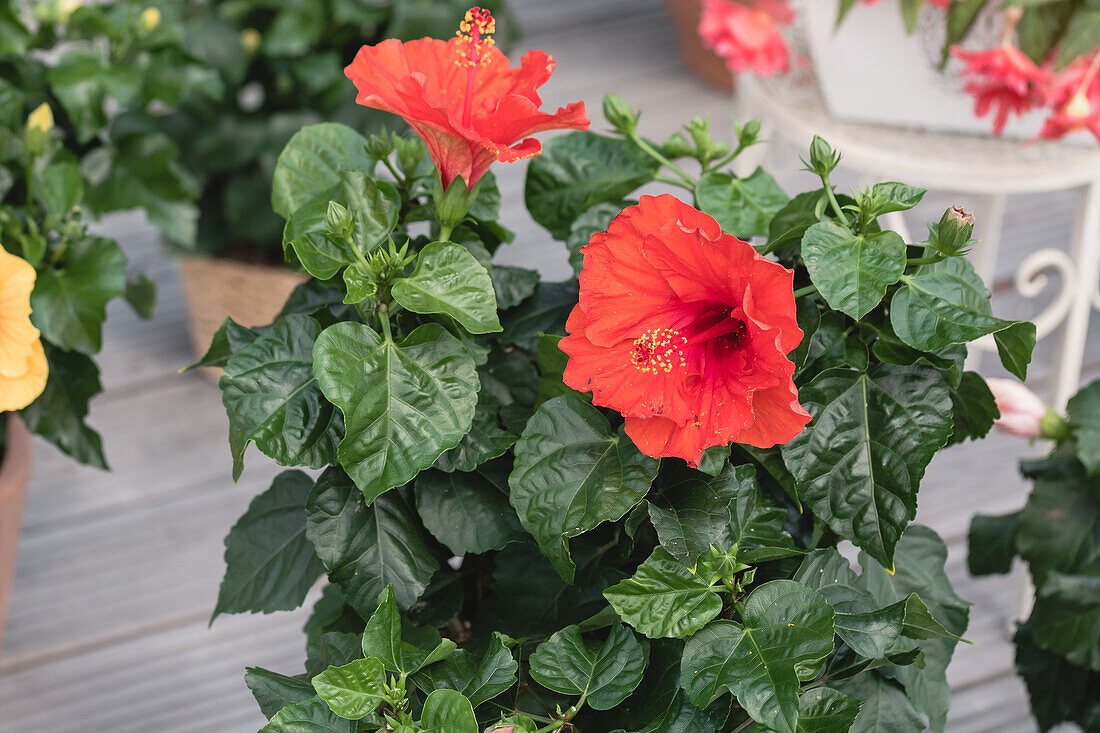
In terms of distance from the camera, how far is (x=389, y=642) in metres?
0.58

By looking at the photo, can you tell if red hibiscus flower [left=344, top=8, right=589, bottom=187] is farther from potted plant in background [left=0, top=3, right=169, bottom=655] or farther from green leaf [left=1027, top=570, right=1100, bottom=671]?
green leaf [left=1027, top=570, right=1100, bottom=671]

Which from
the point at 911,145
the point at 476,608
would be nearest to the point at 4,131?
the point at 476,608

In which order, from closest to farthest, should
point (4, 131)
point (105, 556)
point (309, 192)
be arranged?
Answer: point (309, 192), point (4, 131), point (105, 556)

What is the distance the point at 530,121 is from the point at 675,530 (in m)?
0.24

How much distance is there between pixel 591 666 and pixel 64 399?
24.7 inches

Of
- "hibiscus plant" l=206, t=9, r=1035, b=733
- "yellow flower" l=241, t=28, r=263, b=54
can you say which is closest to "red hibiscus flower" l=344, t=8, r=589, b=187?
"hibiscus plant" l=206, t=9, r=1035, b=733

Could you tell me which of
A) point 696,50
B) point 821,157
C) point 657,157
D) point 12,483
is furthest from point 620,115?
point 696,50

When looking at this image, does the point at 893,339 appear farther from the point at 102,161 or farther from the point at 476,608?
the point at 102,161

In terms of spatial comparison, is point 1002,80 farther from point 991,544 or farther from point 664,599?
point 664,599

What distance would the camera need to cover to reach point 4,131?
101 cm

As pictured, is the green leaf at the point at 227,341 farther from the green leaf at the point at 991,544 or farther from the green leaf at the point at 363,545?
the green leaf at the point at 991,544

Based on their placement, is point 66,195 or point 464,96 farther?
point 66,195

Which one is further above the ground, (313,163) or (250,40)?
(313,163)

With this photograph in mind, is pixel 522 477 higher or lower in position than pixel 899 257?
lower
